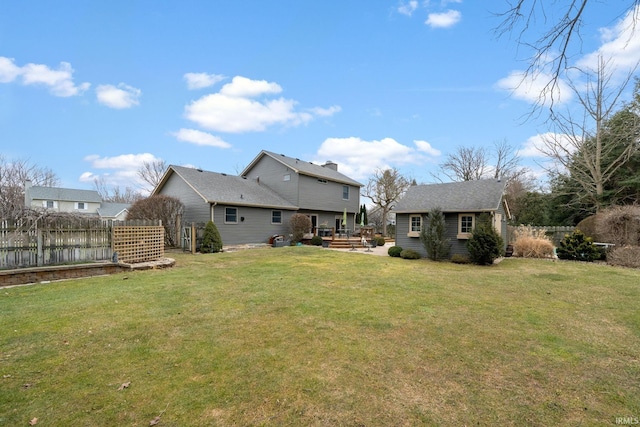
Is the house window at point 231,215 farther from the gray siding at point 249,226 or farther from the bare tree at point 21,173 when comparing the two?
the bare tree at point 21,173

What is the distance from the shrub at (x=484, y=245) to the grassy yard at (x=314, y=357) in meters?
4.89

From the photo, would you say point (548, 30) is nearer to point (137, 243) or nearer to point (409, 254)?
point (409, 254)

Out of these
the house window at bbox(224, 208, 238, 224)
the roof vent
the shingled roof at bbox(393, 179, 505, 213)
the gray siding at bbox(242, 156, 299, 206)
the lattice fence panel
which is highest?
the roof vent

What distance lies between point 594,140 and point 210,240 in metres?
25.5

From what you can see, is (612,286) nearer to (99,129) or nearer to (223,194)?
(223,194)

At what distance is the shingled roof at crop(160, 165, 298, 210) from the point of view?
1736 centimetres

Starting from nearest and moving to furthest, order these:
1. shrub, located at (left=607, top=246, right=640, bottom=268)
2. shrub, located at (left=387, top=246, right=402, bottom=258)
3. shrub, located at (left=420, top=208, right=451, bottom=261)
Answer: shrub, located at (left=607, top=246, right=640, bottom=268), shrub, located at (left=420, top=208, right=451, bottom=261), shrub, located at (left=387, top=246, right=402, bottom=258)

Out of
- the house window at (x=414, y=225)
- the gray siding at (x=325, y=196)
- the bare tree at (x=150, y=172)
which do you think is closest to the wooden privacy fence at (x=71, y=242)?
the house window at (x=414, y=225)

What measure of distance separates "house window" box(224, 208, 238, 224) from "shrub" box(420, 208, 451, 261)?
11.1 metres

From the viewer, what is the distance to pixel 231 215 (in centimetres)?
1780

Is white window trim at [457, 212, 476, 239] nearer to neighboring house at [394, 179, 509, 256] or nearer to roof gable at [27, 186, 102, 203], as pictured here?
neighboring house at [394, 179, 509, 256]

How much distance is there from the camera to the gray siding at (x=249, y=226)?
17203 mm

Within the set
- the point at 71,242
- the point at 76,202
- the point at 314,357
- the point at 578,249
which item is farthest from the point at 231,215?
the point at 76,202

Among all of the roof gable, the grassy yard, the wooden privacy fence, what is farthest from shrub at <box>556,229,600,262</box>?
the roof gable
